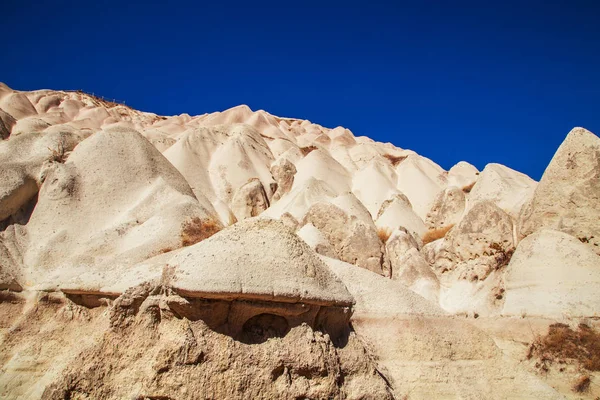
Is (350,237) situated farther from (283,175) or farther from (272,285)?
(283,175)

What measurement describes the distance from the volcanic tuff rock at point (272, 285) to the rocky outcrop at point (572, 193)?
36mm

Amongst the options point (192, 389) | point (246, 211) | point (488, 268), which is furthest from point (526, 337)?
point (246, 211)

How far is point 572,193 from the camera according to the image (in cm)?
1207

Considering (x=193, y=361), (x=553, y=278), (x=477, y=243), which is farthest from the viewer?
(x=477, y=243)

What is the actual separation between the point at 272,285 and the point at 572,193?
995 centimetres

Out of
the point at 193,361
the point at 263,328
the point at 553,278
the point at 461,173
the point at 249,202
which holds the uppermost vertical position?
the point at 461,173

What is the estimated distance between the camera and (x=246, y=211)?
23.0 m

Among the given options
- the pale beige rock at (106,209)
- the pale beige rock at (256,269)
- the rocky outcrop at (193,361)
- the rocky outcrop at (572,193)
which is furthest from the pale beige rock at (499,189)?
the rocky outcrop at (193,361)

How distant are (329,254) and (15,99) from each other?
133ft

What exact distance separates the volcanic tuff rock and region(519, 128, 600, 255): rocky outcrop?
0.12ft

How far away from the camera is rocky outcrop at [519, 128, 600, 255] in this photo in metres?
11.6

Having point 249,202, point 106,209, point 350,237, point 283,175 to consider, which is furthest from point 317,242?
point 283,175

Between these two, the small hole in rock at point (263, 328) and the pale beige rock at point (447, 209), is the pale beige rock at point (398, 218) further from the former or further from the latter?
the small hole in rock at point (263, 328)

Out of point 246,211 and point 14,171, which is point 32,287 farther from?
point 246,211
